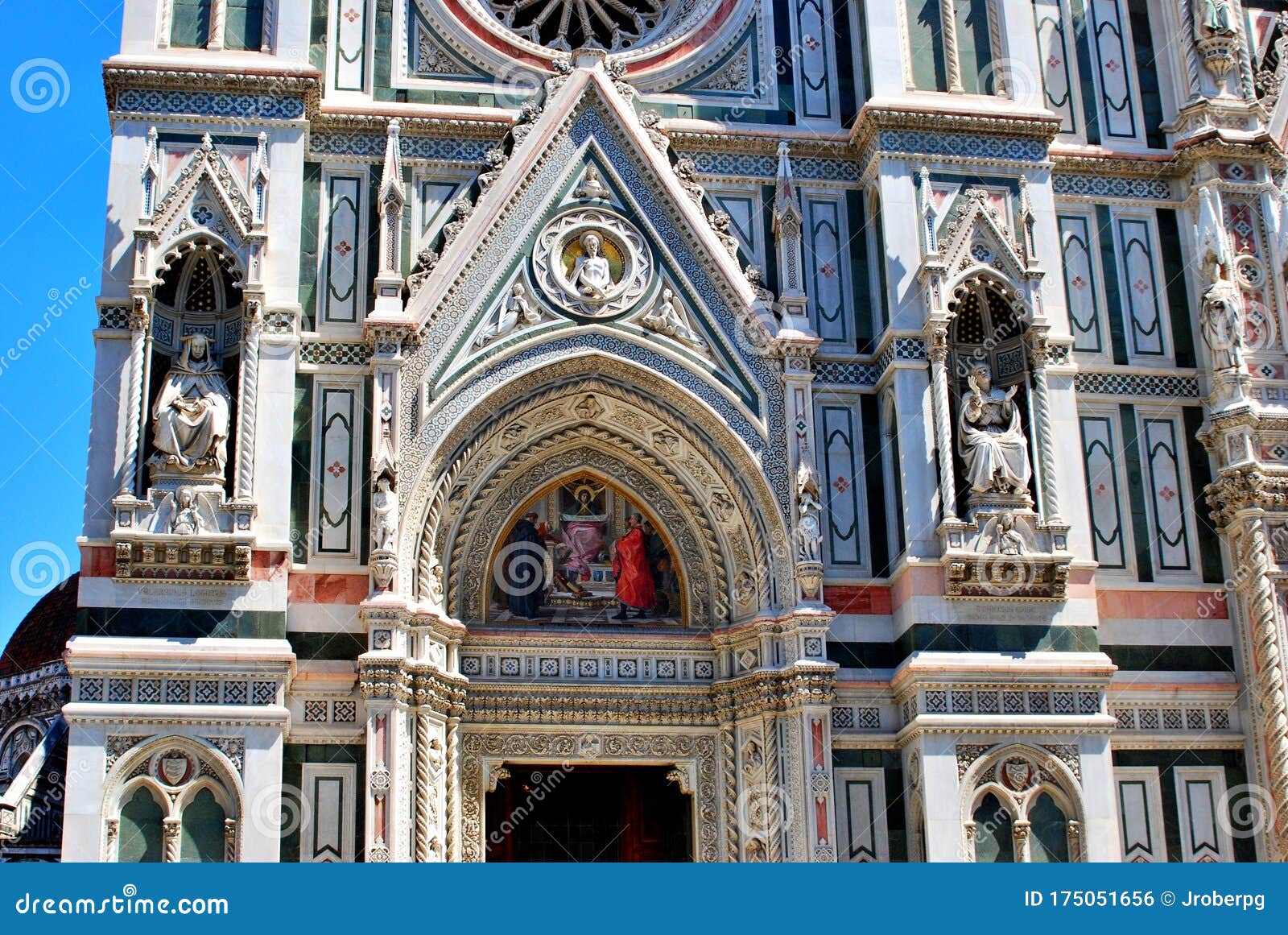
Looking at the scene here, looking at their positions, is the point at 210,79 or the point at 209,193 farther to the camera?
the point at 210,79

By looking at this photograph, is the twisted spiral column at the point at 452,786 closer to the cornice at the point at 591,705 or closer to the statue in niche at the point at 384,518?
the cornice at the point at 591,705

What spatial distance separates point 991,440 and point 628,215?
173 inches

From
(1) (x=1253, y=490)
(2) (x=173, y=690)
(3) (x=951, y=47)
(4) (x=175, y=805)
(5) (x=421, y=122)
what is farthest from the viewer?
(3) (x=951, y=47)

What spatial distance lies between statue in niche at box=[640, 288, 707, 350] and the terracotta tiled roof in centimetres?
1422

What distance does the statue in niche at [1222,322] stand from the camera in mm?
19609

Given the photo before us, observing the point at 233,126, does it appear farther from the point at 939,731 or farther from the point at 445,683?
the point at 939,731

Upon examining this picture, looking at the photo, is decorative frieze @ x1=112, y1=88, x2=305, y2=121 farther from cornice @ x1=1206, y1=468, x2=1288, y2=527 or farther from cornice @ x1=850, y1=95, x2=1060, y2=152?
cornice @ x1=1206, y1=468, x2=1288, y2=527

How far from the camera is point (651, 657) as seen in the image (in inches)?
742

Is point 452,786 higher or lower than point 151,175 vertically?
lower

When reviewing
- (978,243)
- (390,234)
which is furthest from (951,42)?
(390,234)

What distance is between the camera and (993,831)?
17656 millimetres

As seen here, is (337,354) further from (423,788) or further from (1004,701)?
(1004,701)

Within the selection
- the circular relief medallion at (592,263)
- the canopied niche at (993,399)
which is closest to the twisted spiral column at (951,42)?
the canopied niche at (993,399)
